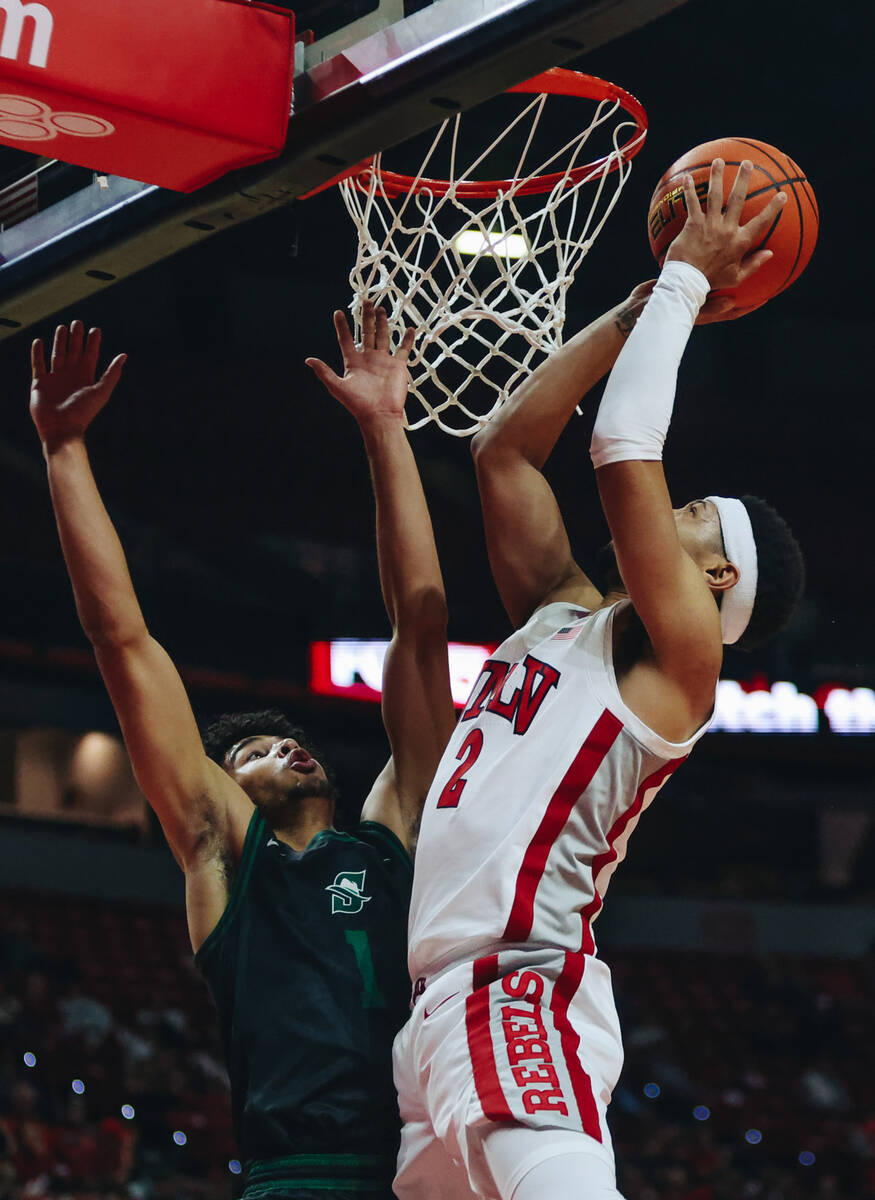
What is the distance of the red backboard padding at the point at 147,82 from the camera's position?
2.49 metres

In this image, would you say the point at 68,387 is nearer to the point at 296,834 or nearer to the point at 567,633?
the point at 296,834

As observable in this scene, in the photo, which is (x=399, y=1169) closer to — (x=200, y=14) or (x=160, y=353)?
(x=200, y=14)

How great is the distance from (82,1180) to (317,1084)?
5.24 m

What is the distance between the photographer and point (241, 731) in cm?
346

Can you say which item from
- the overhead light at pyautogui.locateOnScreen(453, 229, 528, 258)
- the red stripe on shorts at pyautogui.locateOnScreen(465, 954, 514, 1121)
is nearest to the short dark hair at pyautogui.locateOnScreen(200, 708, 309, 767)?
the red stripe on shorts at pyautogui.locateOnScreen(465, 954, 514, 1121)

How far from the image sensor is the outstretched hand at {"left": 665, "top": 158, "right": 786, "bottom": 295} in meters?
2.60

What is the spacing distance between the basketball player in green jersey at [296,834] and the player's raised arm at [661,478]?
697 mm

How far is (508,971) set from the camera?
7.79ft

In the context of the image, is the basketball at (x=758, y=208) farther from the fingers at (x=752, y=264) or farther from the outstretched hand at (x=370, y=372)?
the outstretched hand at (x=370, y=372)

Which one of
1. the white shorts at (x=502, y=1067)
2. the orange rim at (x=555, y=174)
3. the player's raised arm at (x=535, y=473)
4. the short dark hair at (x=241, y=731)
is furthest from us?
the orange rim at (x=555, y=174)


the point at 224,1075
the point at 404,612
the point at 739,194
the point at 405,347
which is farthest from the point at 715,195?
the point at 224,1075

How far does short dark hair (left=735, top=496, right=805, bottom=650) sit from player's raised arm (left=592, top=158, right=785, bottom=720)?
5.6 inches

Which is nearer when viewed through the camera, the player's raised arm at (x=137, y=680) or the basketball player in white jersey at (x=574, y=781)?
the basketball player in white jersey at (x=574, y=781)

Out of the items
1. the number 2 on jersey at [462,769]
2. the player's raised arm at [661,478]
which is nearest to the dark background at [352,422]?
the player's raised arm at [661,478]
